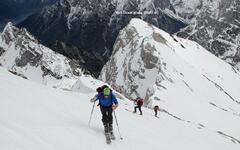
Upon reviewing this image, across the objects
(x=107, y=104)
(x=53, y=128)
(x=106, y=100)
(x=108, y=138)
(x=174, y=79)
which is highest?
(x=174, y=79)

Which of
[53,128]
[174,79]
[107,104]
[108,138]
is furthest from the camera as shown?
[174,79]

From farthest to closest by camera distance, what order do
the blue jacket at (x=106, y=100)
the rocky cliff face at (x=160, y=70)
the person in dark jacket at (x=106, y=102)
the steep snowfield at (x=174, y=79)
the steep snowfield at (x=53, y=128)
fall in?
the rocky cliff face at (x=160, y=70) → the steep snowfield at (x=174, y=79) → the blue jacket at (x=106, y=100) → the person in dark jacket at (x=106, y=102) → the steep snowfield at (x=53, y=128)

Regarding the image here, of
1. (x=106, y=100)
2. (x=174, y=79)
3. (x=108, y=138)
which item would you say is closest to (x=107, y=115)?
(x=106, y=100)

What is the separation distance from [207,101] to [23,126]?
371 feet

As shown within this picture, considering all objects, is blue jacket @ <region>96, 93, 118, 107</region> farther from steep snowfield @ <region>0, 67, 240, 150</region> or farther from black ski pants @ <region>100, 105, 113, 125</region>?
steep snowfield @ <region>0, 67, 240, 150</region>

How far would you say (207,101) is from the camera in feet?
419

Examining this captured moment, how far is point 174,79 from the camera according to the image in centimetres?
13238

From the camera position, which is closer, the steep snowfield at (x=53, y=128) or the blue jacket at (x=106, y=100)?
the steep snowfield at (x=53, y=128)

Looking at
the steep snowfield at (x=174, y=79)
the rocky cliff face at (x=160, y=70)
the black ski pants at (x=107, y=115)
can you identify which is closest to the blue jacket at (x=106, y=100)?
the black ski pants at (x=107, y=115)

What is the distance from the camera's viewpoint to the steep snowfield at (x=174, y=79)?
10642 cm

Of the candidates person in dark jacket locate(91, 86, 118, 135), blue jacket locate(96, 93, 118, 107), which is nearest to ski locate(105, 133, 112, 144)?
person in dark jacket locate(91, 86, 118, 135)

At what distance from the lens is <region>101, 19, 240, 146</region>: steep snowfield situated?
Answer: 106 metres

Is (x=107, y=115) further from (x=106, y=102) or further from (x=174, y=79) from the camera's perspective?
(x=174, y=79)

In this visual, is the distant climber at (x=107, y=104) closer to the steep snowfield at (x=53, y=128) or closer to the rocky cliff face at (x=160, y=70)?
the steep snowfield at (x=53, y=128)
